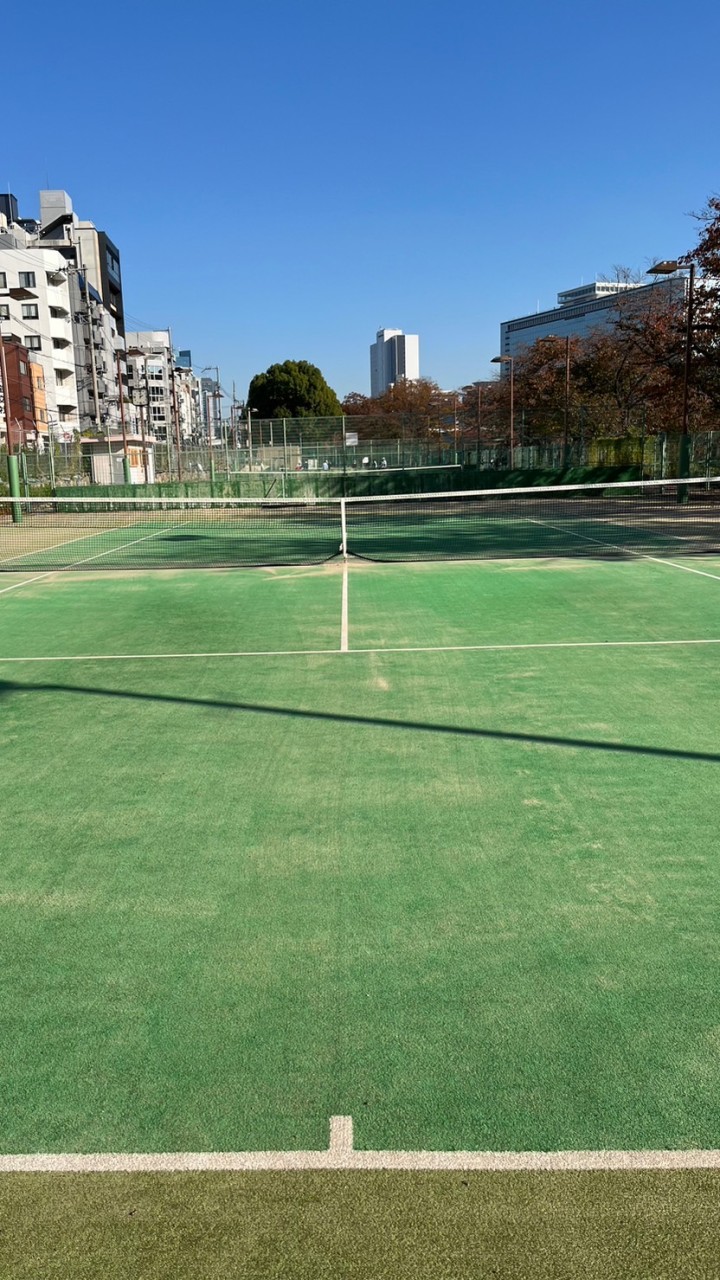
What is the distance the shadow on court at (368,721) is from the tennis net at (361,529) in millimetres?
8287

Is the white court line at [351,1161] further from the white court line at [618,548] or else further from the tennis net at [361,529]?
the white court line at [618,548]

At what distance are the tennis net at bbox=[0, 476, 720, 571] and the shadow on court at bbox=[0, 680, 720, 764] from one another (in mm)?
8287

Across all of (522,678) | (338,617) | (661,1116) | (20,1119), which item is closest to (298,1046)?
(20,1119)

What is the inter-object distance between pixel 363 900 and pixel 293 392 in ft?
326

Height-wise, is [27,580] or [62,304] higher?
[62,304]

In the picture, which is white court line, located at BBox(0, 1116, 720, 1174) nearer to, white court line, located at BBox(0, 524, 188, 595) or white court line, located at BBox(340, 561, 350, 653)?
white court line, located at BBox(340, 561, 350, 653)

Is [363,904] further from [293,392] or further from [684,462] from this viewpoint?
[293,392]

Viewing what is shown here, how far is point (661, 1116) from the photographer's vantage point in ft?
11.0

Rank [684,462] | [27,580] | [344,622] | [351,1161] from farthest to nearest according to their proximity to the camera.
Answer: [684,462] → [27,580] → [344,622] → [351,1161]

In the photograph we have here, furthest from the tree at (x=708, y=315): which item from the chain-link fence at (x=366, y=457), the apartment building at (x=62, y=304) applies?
the apartment building at (x=62, y=304)

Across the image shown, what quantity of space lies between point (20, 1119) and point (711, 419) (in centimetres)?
5260

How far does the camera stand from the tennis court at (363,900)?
3467 millimetres

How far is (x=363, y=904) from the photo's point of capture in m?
5.04

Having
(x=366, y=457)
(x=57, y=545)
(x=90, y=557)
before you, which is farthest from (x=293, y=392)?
(x=90, y=557)
